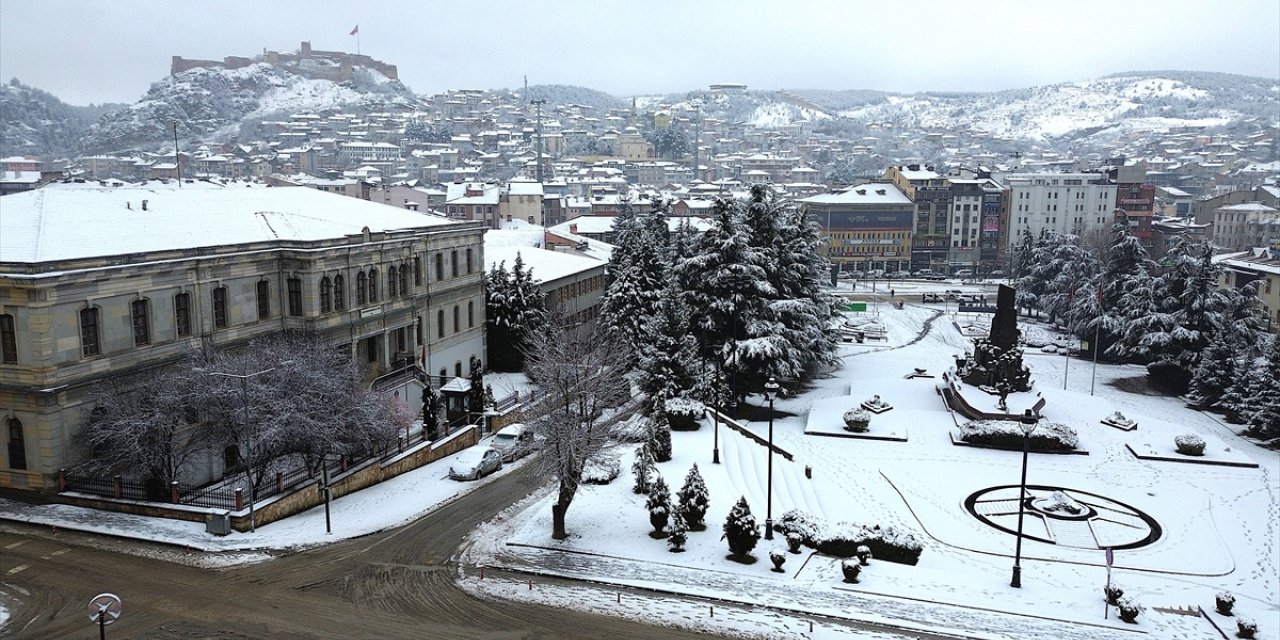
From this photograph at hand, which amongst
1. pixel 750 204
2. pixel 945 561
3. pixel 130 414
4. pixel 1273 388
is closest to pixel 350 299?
pixel 130 414

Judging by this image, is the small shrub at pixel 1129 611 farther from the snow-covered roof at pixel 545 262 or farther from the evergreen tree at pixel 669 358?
the snow-covered roof at pixel 545 262

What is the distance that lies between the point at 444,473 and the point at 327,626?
500 inches

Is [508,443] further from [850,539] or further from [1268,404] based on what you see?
[1268,404]

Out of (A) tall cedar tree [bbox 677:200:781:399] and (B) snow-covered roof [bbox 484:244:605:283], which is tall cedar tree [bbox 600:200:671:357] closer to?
(A) tall cedar tree [bbox 677:200:781:399]

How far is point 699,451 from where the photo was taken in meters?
33.2

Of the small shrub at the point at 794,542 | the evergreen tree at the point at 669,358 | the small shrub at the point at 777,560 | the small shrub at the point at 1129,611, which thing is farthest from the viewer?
the evergreen tree at the point at 669,358

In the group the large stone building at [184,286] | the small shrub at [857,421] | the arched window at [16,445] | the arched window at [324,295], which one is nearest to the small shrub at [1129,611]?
the small shrub at [857,421]

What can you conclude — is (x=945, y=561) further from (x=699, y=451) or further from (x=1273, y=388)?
(x=1273, y=388)

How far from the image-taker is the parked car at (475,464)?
100 ft

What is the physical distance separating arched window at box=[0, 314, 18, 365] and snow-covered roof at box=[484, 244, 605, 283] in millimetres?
30391

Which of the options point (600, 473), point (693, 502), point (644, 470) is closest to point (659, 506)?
point (693, 502)

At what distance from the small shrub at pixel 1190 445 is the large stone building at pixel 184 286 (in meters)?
34.7

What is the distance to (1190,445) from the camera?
3719cm

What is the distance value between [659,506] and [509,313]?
27906 mm
